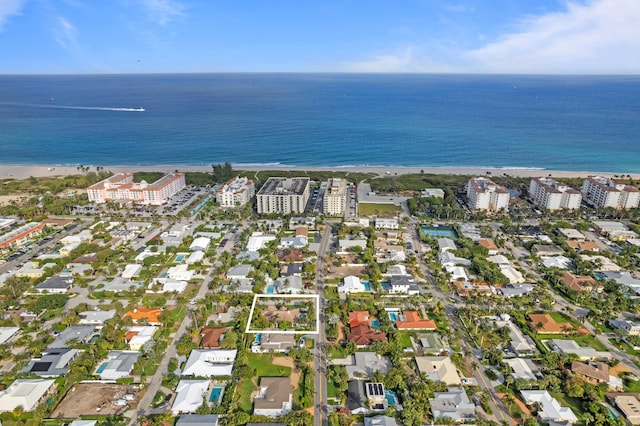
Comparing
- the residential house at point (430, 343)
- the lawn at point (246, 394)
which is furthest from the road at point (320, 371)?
the residential house at point (430, 343)

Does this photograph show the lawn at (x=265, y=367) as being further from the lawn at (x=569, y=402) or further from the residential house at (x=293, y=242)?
the residential house at (x=293, y=242)

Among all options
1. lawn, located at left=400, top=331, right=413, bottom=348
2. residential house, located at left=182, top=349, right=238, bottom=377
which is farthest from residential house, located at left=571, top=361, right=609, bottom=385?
residential house, located at left=182, top=349, right=238, bottom=377

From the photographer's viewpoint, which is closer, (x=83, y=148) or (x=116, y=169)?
(x=116, y=169)

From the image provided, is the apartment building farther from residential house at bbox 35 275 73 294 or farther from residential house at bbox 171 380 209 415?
residential house at bbox 171 380 209 415

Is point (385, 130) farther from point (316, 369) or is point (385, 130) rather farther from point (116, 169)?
point (316, 369)

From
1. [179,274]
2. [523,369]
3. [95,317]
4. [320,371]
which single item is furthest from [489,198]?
[95,317]

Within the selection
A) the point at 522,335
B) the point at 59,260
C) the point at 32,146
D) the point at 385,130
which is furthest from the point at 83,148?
the point at 522,335
